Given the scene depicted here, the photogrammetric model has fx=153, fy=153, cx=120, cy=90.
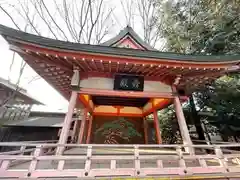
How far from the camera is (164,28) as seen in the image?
13.1m

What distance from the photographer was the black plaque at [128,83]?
5309mm

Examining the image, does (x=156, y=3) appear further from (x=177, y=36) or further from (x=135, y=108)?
(x=135, y=108)

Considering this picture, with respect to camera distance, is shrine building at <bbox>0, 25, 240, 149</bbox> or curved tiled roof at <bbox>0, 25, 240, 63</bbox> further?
shrine building at <bbox>0, 25, 240, 149</bbox>

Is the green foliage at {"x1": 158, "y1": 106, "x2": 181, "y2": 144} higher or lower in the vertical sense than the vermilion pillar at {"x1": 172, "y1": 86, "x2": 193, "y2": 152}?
higher

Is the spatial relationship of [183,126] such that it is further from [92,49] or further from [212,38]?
[212,38]

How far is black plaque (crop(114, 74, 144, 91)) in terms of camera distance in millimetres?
5309

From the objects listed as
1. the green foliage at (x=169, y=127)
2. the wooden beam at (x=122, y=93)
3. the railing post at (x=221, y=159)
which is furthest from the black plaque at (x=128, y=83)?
the green foliage at (x=169, y=127)

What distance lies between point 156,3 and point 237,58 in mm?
11181

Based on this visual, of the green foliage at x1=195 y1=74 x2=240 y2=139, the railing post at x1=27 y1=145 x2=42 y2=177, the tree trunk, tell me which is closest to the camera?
the railing post at x1=27 y1=145 x2=42 y2=177

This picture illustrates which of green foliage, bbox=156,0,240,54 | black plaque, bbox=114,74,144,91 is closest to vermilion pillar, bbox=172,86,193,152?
black plaque, bbox=114,74,144,91

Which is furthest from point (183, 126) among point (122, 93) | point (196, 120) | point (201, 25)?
point (201, 25)

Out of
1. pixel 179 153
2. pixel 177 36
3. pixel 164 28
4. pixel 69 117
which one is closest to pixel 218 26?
pixel 177 36

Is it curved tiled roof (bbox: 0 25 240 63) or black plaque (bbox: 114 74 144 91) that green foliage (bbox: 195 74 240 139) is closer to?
curved tiled roof (bbox: 0 25 240 63)

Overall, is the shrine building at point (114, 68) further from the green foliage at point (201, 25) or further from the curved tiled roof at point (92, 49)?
the green foliage at point (201, 25)
